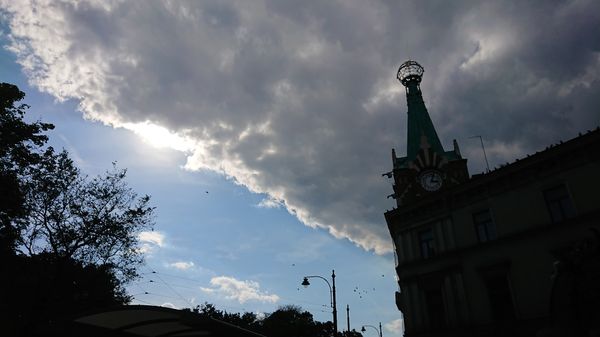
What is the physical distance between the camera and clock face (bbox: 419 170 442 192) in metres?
37.9

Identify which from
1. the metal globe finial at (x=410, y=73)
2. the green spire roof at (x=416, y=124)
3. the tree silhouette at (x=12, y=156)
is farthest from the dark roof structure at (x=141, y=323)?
the metal globe finial at (x=410, y=73)

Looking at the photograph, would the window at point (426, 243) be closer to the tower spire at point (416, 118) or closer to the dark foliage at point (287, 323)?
the tower spire at point (416, 118)

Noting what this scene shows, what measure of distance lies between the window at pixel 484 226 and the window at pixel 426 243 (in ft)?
10.6

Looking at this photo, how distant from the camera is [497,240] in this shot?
2330cm

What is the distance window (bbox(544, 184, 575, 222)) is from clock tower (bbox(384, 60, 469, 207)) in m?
14.2

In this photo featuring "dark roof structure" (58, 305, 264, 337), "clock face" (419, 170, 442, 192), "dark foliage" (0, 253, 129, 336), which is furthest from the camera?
"clock face" (419, 170, 442, 192)

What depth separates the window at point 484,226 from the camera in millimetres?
24219

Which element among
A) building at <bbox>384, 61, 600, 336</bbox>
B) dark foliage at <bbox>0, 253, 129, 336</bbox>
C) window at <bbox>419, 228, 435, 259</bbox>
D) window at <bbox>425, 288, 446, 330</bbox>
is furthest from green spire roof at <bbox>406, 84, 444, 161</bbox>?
dark foliage at <bbox>0, 253, 129, 336</bbox>

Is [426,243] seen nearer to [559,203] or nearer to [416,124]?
[559,203]

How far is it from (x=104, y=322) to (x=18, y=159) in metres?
16.0

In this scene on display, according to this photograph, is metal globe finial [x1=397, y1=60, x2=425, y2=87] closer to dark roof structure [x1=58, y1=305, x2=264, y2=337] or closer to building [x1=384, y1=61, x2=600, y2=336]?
building [x1=384, y1=61, x2=600, y2=336]

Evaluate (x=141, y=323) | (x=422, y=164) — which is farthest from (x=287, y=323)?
(x=141, y=323)

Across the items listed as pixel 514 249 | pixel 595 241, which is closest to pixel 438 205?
pixel 514 249

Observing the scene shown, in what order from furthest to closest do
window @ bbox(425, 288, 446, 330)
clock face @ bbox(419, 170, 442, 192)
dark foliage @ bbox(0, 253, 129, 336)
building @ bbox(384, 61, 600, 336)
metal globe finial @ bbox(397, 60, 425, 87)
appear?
metal globe finial @ bbox(397, 60, 425, 87) < clock face @ bbox(419, 170, 442, 192) < dark foliage @ bbox(0, 253, 129, 336) < window @ bbox(425, 288, 446, 330) < building @ bbox(384, 61, 600, 336)
